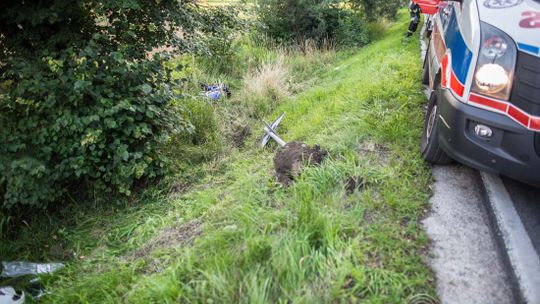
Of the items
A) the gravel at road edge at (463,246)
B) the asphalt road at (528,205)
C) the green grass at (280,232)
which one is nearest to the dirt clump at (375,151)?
the green grass at (280,232)

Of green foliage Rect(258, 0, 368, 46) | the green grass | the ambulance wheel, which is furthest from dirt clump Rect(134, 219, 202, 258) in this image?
green foliage Rect(258, 0, 368, 46)

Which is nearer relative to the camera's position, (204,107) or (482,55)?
(482,55)

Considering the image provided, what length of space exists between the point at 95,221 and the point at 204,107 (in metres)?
2.53

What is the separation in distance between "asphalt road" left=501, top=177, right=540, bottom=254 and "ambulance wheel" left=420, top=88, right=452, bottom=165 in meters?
0.51

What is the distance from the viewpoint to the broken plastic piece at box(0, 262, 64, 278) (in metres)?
3.55

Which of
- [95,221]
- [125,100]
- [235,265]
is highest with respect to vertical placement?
[125,100]

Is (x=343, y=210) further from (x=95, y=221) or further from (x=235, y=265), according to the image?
(x=95, y=221)

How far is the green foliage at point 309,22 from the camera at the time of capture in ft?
36.6

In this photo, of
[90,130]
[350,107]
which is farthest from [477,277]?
[90,130]

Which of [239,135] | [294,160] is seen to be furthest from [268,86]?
[294,160]

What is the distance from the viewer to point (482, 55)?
2.68m

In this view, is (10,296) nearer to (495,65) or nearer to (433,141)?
(433,141)

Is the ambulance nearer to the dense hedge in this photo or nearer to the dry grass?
the dry grass

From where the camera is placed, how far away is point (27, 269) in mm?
3600
